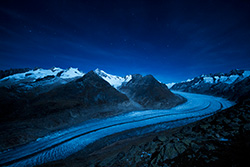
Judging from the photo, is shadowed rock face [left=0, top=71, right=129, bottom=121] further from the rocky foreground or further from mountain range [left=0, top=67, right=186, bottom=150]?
the rocky foreground

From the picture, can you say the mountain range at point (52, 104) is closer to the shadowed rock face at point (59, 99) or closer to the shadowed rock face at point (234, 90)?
the shadowed rock face at point (59, 99)

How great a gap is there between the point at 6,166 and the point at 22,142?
6378mm

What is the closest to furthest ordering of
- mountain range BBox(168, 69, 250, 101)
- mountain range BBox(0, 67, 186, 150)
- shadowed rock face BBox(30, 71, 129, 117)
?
mountain range BBox(0, 67, 186, 150)
shadowed rock face BBox(30, 71, 129, 117)
mountain range BBox(168, 69, 250, 101)

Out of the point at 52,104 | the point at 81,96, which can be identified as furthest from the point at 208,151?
the point at 81,96

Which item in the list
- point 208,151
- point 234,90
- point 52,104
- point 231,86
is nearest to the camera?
point 208,151

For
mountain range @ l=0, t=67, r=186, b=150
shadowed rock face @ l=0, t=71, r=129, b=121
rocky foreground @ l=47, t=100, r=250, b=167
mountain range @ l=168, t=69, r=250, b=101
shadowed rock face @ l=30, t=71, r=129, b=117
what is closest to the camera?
rocky foreground @ l=47, t=100, r=250, b=167

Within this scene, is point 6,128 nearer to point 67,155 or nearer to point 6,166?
point 6,166

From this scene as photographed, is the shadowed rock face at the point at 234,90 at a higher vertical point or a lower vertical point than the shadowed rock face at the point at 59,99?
lower

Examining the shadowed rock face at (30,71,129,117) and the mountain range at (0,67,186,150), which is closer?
the mountain range at (0,67,186,150)

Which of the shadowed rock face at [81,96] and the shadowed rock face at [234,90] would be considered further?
the shadowed rock face at [234,90]

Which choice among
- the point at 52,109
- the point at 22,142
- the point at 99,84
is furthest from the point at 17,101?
the point at 99,84

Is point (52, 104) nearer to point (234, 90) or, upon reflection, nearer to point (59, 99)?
point (59, 99)

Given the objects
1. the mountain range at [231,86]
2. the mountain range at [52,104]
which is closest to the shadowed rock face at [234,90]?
the mountain range at [231,86]

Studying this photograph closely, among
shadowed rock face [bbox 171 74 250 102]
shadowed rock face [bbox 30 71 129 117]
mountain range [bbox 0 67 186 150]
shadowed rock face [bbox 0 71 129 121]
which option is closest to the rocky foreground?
mountain range [bbox 0 67 186 150]
